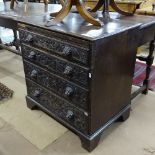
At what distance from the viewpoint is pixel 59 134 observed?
1.72 meters

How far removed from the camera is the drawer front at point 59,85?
4.68ft

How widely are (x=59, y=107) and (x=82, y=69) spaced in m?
0.47

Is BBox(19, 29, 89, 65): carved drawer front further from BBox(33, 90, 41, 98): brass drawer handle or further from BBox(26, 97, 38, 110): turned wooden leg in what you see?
BBox(26, 97, 38, 110): turned wooden leg

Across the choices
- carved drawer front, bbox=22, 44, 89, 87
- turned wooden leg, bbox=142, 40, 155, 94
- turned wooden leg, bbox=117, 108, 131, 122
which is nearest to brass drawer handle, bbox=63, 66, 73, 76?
carved drawer front, bbox=22, 44, 89, 87

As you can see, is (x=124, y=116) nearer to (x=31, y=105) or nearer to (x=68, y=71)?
(x=68, y=71)

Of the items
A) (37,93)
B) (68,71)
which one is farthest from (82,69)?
(37,93)

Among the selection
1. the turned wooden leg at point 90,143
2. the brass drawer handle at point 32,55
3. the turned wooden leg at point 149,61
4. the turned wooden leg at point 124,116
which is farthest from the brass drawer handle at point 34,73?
the turned wooden leg at point 149,61

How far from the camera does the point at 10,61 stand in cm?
313

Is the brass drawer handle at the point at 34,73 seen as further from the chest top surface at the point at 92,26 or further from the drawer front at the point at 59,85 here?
the chest top surface at the point at 92,26

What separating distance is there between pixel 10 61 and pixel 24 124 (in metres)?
1.52

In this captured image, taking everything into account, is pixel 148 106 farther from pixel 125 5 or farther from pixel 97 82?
pixel 125 5

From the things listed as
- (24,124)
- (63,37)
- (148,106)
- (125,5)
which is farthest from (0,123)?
(125,5)

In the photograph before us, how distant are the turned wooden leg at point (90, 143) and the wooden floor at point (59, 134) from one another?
0.03 meters

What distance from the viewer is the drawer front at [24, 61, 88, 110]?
1428 mm
